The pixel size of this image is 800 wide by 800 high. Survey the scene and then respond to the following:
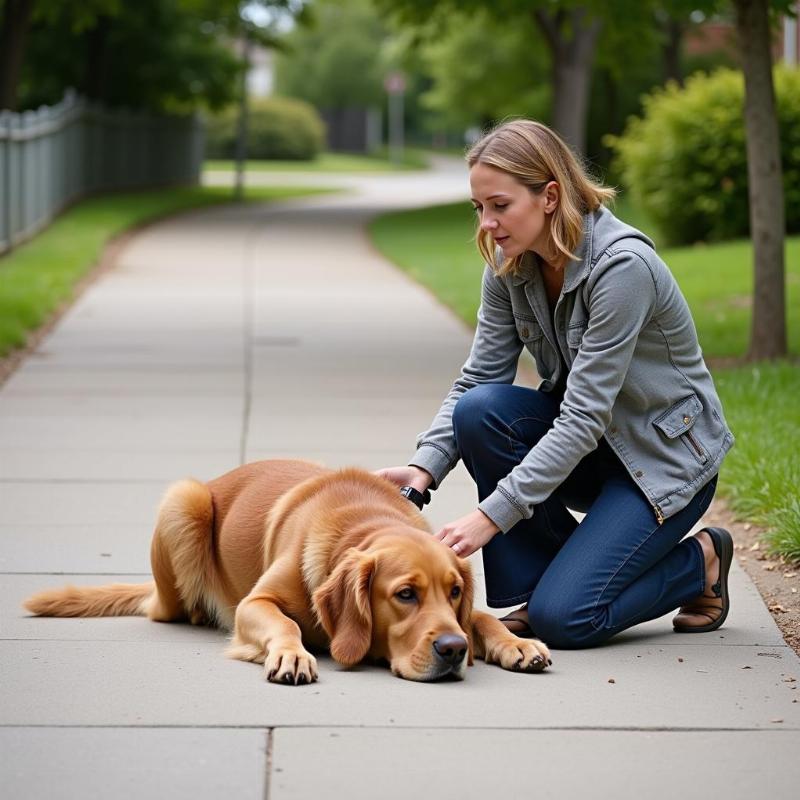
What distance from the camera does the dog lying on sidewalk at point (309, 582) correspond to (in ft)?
14.3

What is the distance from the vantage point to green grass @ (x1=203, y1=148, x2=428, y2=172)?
56388 millimetres

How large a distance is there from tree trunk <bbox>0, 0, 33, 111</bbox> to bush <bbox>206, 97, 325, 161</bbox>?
36.7 m

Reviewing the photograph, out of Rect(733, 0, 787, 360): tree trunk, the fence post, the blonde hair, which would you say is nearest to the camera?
the blonde hair

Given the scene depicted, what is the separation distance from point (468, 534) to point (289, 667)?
73 cm

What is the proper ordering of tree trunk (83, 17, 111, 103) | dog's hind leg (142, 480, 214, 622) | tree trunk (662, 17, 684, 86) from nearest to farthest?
dog's hind leg (142, 480, 214, 622)
tree trunk (83, 17, 111, 103)
tree trunk (662, 17, 684, 86)

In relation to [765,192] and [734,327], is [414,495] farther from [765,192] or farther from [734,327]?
[734,327]

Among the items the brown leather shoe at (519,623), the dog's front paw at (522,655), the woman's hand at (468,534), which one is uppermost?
the woman's hand at (468,534)

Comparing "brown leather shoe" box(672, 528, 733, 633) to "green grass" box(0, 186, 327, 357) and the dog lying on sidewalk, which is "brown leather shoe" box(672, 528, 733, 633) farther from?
"green grass" box(0, 186, 327, 357)

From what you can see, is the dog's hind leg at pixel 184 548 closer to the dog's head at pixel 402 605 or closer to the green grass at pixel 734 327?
the dog's head at pixel 402 605

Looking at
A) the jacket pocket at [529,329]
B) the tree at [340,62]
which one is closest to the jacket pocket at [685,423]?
the jacket pocket at [529,329]

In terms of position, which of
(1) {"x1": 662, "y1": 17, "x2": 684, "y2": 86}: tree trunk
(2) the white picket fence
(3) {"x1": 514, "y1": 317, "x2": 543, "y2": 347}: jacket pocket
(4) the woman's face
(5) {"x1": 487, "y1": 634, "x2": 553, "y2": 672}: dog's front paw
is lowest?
(5) {"x1": 487, "y1": 634, "x2": 553, "y2": 672}: dog's front paw

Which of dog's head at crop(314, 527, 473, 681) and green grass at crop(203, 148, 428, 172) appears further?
green grass at crop(203, 148, 428, 172)

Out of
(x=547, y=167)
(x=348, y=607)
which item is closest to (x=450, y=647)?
(x=348, y=607)

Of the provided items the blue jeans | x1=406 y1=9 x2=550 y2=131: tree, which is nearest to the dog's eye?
the blue jeans
